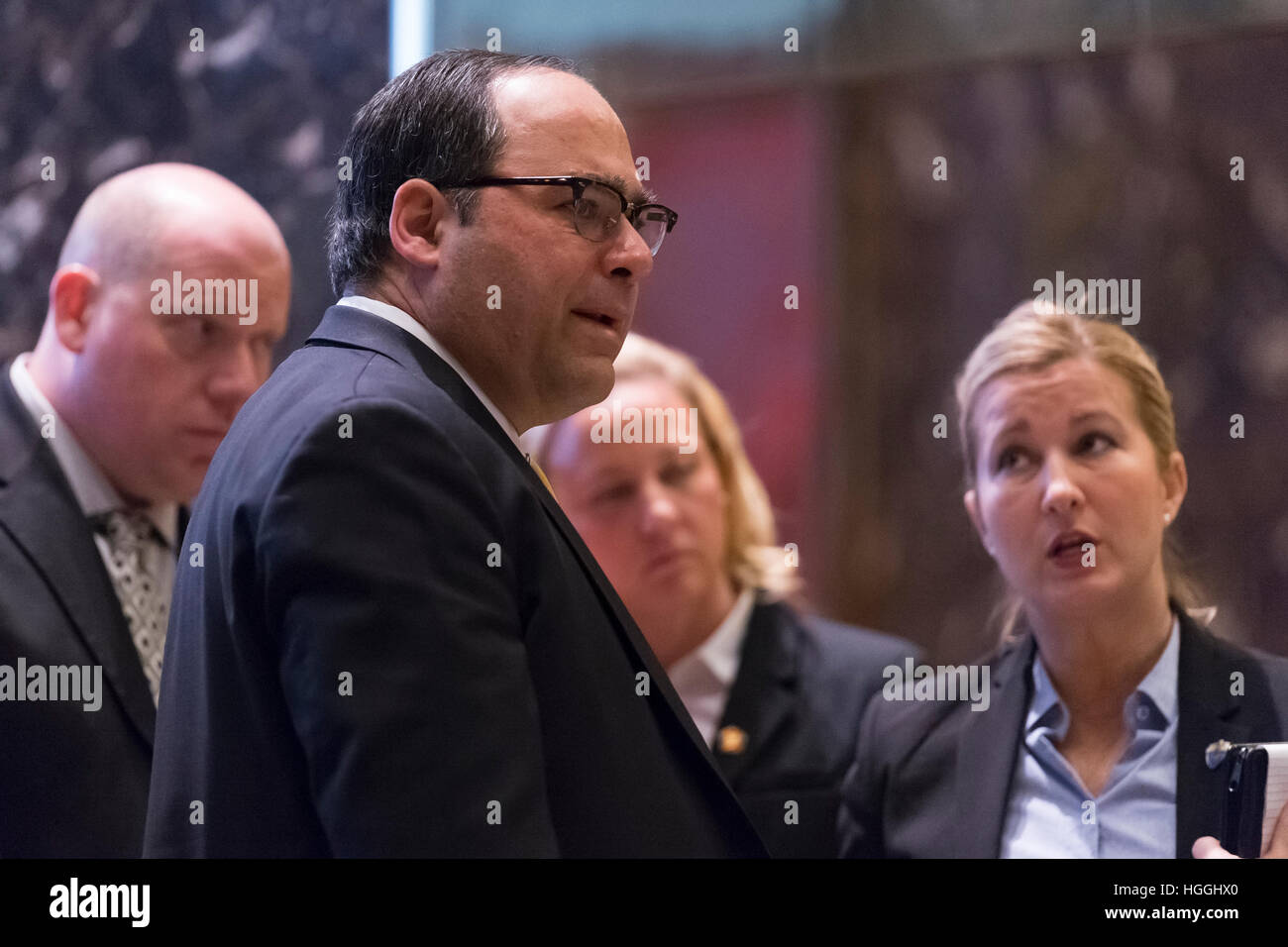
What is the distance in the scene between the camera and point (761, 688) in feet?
7.86

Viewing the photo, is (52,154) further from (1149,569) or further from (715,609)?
(1149,569)

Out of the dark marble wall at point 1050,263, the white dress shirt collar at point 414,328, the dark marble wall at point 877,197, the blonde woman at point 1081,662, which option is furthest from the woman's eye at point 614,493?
the white dress shirt collar at point 414,328

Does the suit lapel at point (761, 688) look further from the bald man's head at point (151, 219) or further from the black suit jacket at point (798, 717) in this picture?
the bald man's head at point (151, 219)

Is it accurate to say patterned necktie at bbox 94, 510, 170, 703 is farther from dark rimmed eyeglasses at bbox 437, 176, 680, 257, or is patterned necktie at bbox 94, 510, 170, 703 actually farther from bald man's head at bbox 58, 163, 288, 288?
dark rimmed eyeglasses at bbox 437, 176, 680, 257

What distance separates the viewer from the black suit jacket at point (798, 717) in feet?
7.17

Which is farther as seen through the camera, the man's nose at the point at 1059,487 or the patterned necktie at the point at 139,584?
the patterned necktie at the point at 139,584

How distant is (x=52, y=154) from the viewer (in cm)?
241

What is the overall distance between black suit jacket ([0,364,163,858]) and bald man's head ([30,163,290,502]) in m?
0.14

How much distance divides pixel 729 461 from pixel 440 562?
4.50ft

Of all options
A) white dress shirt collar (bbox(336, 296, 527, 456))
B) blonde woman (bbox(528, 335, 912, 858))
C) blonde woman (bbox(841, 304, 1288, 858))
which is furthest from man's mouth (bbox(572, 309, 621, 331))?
blonde woman (bbox(528, 335, 912, 858))

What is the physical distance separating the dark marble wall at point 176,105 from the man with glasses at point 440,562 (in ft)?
2.90

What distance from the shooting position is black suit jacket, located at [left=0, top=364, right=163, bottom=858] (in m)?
1.97

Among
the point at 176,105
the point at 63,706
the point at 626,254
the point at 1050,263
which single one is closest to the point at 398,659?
the point at 626,254

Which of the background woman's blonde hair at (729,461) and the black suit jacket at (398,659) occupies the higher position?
the background woman's blonde hair at (729,461)
